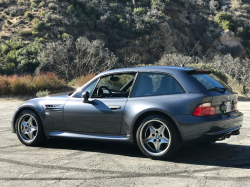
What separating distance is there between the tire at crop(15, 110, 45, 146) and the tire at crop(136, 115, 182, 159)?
2160mm

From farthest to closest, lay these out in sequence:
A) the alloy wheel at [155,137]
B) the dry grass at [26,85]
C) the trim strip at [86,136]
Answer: the dry grass at [26,85]
the trim strip at [86,136]
the alloy wheel at [155,137]

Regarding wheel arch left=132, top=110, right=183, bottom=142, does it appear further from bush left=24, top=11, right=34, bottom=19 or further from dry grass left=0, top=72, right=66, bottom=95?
bush left=24, top=11, right=34, bottom=19

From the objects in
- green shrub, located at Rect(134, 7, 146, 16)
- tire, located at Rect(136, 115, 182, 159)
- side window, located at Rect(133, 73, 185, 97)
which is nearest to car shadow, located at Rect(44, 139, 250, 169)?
tire, located at Rect(136, 115, 182, 159)

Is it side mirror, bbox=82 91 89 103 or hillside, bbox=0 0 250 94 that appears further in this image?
hillside, bbox=0 0 250 94

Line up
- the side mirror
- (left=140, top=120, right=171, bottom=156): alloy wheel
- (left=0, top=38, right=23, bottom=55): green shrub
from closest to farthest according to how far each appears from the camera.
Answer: (left=140, top=120, right=171, bottom=156): alloy wheel < the side mirror < (left=0, top=38, right=23, bottom=55): green shrub

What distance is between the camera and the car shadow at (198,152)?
5.06 metres

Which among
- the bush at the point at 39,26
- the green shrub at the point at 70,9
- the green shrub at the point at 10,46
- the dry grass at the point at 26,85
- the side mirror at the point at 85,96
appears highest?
the green shrub at the point at 70,9

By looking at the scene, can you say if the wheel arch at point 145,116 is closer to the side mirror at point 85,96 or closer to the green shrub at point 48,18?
the side mirror at point 85,96

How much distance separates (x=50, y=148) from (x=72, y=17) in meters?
41.8

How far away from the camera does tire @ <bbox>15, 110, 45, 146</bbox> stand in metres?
6.23

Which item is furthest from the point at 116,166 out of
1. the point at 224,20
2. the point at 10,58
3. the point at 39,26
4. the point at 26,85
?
the point at 224,20

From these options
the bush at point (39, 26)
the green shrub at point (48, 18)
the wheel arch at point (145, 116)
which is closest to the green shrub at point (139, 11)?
the green shrub at point (48, 18)

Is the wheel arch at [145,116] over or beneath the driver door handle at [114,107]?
beneath

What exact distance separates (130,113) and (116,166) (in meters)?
0.92
